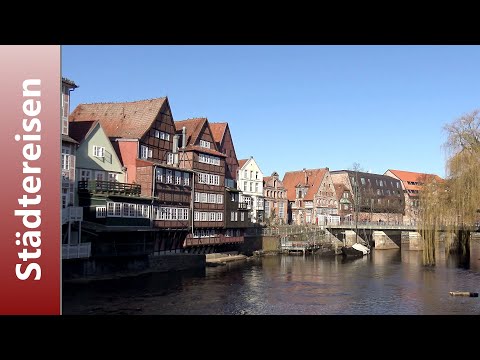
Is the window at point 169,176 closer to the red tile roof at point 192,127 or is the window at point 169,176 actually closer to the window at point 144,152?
the window at point 144,152

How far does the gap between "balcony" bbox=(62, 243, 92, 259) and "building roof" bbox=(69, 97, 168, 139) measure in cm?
1233

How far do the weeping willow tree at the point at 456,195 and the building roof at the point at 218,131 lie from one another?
76.0 ft

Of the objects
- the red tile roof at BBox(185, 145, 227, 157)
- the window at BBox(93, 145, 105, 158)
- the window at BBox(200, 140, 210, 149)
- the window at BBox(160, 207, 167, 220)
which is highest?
the window at BBox(200, 140, 210, 149)

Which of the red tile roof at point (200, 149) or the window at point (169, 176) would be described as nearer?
the window at point (169, 176)

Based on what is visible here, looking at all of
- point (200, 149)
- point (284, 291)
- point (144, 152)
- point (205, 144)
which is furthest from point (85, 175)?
point (205, 144)

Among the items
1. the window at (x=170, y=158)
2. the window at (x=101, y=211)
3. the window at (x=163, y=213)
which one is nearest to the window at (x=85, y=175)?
the window at (x=101, y=211)

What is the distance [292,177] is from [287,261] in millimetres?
32792

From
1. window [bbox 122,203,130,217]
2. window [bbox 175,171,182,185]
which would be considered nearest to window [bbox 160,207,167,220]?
window [bbox 175,171,182,185]

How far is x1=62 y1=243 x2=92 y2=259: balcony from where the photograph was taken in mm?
30061

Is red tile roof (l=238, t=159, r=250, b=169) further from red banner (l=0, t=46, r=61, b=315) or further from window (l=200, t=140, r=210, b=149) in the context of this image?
red banner (l=0, t=46, r=61, b=315)

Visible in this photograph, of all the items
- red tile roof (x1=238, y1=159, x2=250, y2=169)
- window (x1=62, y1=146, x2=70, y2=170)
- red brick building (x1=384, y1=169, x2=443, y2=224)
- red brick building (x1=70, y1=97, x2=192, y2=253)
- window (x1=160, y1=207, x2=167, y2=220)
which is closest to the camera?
window (x1=62, y1=146, x2=70, y2=170)

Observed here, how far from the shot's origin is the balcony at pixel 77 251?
30.1 meters

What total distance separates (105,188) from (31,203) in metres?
26.0
